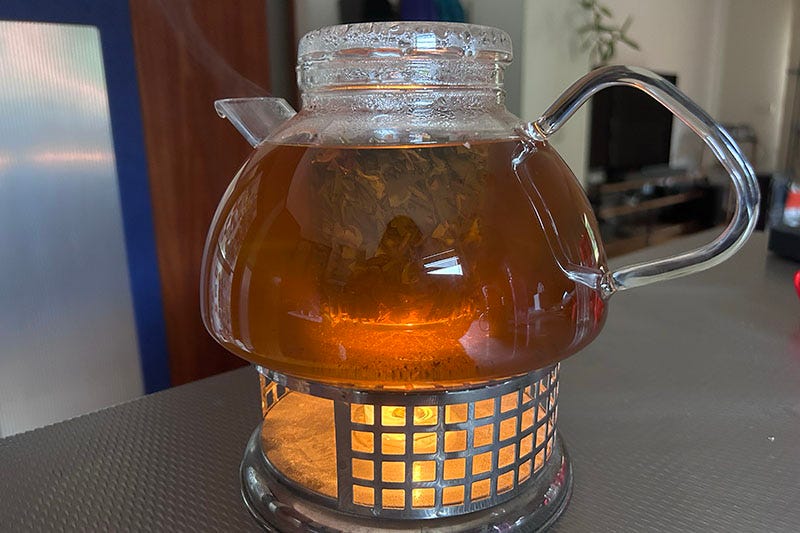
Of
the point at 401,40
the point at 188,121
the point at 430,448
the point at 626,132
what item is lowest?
the point at 626,132

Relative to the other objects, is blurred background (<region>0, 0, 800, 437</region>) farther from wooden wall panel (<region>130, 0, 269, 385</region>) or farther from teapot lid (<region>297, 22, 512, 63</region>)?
teapot lid (<region>297, 22, 512, 63</region>)

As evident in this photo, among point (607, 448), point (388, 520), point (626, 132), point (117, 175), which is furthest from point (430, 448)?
point (626, 132)

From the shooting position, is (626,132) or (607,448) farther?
(626,132)

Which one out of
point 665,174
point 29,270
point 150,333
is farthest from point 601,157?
point 29,270

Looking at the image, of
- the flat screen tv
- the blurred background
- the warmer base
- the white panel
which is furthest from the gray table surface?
the flat screen tv

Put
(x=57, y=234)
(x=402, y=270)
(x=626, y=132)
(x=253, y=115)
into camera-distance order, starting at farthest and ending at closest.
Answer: (x=626, y=132) → (x=57, y=234) → (x=253, y=115) → (x=402, y=270)

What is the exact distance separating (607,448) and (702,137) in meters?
0.27

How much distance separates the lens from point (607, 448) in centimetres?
55


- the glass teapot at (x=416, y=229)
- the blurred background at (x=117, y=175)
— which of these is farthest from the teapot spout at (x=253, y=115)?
the blurred background at (x=117, y=175)

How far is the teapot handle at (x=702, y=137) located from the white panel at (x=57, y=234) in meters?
1.26

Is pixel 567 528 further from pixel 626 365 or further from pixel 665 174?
pixel 665 174

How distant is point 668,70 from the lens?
4.14 metres

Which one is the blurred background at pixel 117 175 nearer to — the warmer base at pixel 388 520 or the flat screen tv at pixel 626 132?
the warmer base at pixel 388 520

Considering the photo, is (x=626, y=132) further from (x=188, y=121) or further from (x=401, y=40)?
(x=401, y=40)
